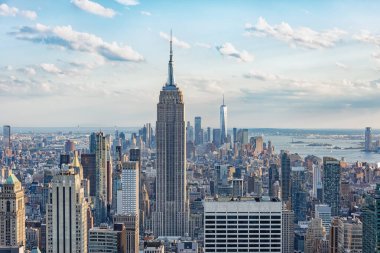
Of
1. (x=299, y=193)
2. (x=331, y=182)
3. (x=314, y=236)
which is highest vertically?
(x=331, y=182)

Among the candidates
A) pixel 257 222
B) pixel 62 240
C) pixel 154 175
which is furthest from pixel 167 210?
pixel 257 222

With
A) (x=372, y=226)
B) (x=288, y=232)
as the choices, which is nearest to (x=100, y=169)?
(x=288, y=232)

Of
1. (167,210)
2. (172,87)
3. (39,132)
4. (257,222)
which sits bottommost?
(167,210)

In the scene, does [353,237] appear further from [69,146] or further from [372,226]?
[69,146]

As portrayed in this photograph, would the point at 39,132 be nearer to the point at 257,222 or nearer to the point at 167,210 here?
the point at 257,222

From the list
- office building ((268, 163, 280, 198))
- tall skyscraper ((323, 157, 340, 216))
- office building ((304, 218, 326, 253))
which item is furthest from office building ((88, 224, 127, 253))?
tall skyscraper ((323, 157, 340, 216))
